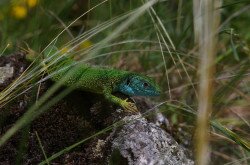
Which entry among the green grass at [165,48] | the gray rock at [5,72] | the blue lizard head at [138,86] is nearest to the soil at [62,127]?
the gray rock at [5,72]

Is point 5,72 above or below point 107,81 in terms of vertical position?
above

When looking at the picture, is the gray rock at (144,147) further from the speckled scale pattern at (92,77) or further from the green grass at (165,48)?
the green grass at (165,48)

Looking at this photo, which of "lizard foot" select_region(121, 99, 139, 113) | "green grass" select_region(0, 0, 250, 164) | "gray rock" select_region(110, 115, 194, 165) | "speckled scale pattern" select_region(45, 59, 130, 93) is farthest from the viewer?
"green grass" select_region(0, 0, 250, 164)

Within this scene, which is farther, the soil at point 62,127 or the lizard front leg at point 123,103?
the lizard front leg at point 123,103

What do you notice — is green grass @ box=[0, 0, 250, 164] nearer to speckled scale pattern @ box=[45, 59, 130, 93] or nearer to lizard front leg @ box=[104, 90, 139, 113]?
speckled scale pattern @ box=[45, 59, 130, 93]

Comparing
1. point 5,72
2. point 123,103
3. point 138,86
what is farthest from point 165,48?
point 5,72

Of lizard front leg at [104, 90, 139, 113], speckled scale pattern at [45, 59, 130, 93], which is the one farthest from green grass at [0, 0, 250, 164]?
lizard front leg at [104, 90, 139, 113]

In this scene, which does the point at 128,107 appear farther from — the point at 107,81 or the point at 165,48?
the point at 165,48
